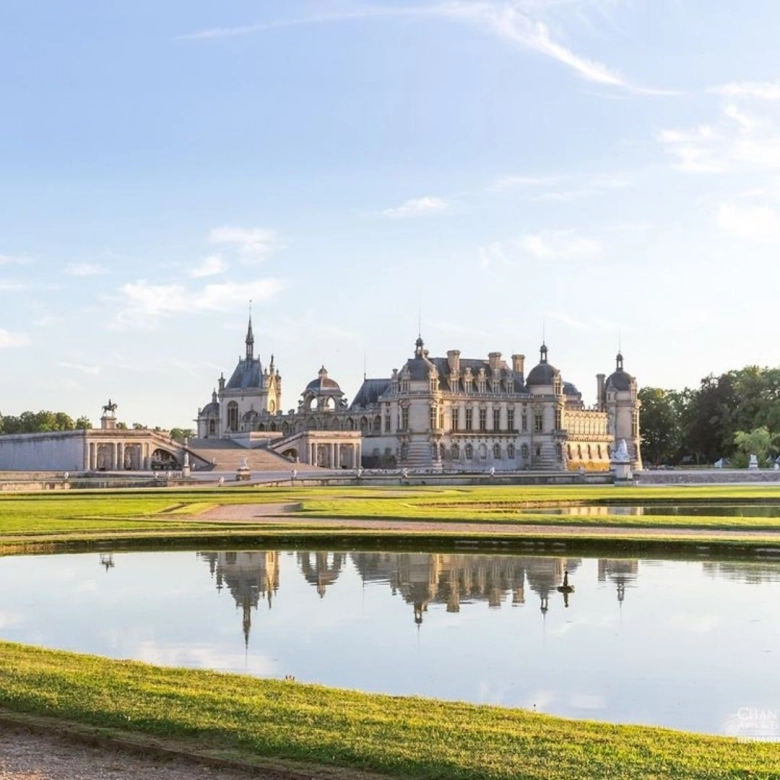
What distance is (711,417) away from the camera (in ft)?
394

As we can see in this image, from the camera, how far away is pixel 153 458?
3647 inches

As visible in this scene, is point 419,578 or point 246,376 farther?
point 246,376

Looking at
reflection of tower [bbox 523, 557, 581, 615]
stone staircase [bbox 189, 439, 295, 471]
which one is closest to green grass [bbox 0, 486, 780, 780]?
reflection of tower [bbox 523, 557, 581, 615]

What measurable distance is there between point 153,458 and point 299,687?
8212cm

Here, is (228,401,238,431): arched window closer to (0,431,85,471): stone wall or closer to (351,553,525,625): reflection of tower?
(0,431,85,471): stone wall

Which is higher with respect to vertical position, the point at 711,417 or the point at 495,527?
the point at 711,417

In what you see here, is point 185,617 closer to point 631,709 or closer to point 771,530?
point 631,709

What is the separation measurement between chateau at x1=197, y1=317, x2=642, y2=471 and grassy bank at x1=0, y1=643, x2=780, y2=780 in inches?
3331

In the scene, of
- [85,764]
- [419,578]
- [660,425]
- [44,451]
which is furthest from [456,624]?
[660,425]

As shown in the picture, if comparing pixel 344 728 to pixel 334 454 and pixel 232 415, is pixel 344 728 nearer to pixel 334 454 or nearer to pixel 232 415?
pixel 334 454

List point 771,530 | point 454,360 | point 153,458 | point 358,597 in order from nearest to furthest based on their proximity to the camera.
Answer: point 358,597 → point 771,530 → point 153,458 → point 454,360

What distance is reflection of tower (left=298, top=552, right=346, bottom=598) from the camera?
2269 centimetres

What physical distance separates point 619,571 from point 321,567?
6387 mm

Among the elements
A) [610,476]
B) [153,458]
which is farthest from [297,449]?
[610,476]
